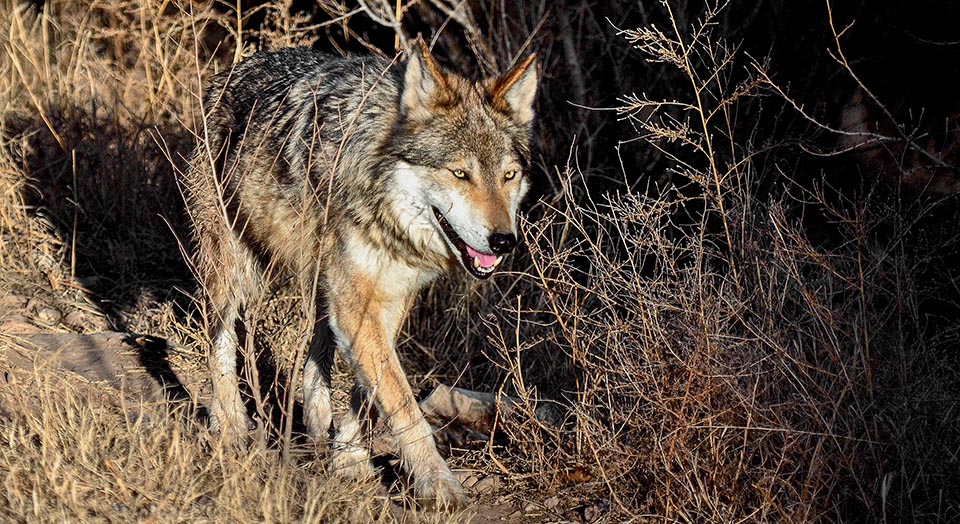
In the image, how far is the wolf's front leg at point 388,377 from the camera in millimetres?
4656

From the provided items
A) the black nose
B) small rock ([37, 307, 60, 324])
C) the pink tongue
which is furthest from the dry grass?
the pink tongue

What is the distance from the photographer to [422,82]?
16.0 ft

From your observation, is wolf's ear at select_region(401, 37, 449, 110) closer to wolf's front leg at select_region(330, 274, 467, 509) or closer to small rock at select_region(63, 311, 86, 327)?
wolf's front leg at select_region(330, 274, 467, 509)

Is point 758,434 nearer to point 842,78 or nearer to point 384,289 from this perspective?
point 384,289

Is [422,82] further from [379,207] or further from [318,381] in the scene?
[318,381]

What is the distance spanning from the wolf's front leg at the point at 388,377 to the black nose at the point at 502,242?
2.19 ft

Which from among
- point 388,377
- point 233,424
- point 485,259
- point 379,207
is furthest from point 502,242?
point 233,424

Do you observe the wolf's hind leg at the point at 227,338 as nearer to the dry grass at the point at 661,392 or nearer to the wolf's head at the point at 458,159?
the dry grass at the point at 661,392

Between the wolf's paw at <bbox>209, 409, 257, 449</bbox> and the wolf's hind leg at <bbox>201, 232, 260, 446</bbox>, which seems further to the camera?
the wolf's hind leg at <bbox>201, 232, 260, 446</bbox>

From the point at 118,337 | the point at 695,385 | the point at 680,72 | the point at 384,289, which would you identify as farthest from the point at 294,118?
the point at 680,72

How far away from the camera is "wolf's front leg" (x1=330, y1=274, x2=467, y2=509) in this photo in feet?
15.3

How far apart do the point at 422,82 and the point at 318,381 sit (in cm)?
175

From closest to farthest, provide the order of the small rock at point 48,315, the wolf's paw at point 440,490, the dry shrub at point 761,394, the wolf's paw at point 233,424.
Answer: the dry shrub at point 761,394
the wolf's paw at point 440,490
the wolf's paw at point 233,424
the small rock at point 48,315

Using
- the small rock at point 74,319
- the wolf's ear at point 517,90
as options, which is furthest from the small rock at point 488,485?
Answer: the small rock at point 74,319
